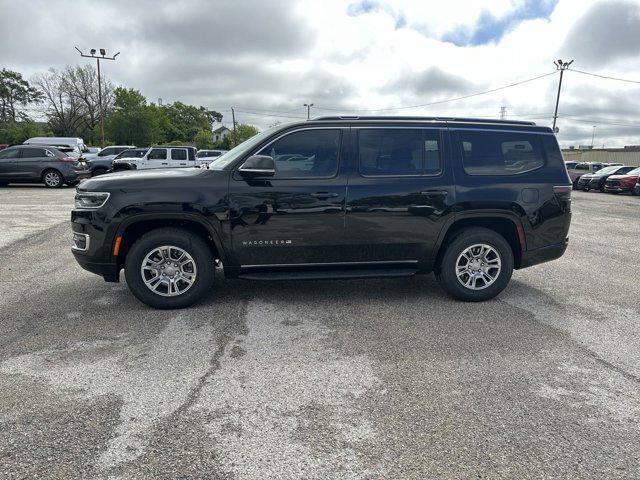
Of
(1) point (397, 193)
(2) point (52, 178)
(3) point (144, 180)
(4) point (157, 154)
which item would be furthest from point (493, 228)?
(2) point (52, 178)

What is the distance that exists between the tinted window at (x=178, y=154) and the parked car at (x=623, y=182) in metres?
20.5

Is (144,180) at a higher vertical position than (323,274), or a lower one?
higher

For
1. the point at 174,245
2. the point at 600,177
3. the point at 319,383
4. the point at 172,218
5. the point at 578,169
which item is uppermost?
the point at 578,169

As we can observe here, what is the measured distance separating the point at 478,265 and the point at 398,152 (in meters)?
1.52

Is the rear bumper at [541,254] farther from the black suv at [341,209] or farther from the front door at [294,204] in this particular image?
the front door at [294,204]

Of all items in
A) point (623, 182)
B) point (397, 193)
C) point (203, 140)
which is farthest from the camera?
point (203, 140)

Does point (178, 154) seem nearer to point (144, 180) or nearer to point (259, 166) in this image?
point (144, 180)

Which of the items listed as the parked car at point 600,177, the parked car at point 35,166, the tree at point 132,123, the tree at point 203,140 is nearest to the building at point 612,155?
the parked car at point 600,177

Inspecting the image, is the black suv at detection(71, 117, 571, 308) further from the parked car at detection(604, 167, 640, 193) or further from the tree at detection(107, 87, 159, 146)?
the tree at detection(107, 87, 159, 146)

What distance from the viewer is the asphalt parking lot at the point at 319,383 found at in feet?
7.70

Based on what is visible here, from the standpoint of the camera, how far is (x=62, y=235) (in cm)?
830

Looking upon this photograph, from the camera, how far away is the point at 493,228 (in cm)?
500

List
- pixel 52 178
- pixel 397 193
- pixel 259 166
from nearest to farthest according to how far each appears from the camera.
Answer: pixel 259 166, pixel 397 193, pixel 52 178

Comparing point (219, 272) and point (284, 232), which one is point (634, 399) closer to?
point (284, 232)
